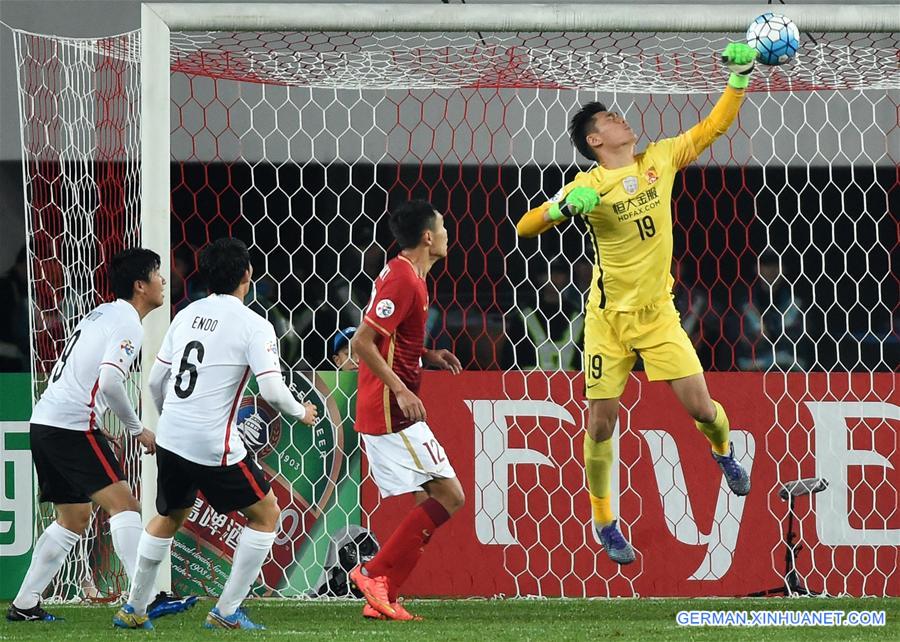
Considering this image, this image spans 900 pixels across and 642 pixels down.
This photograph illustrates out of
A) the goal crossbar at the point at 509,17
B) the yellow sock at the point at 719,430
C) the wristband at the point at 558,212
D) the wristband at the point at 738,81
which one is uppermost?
the goal crossbar at the point at 509,17

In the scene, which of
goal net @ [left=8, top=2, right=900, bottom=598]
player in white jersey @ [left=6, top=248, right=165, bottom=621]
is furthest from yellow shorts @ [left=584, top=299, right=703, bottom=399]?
player in white jersey @ [left=6, top=248, right=165, bottom=621]

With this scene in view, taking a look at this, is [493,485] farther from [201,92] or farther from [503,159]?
[201,92]

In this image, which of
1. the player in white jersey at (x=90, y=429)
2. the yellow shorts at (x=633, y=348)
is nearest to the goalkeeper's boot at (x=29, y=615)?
the player in white jersey at (x=90, y=429)

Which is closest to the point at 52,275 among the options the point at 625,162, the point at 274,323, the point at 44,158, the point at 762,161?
the point at 44,158

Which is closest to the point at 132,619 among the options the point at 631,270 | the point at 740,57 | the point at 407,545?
the point at 407,545

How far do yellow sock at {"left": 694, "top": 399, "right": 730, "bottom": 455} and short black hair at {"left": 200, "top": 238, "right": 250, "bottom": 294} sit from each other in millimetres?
2040

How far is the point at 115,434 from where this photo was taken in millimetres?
7297

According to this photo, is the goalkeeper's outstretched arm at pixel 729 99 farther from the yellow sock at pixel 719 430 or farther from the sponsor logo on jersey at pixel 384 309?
the sponsor logo on jersey at pixel 384 309

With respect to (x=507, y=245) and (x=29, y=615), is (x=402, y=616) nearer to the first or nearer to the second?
(x=29, y=615)

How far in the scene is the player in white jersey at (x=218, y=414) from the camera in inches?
205

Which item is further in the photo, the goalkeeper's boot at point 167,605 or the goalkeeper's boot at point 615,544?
the goalkeeper's boot at point 615,544

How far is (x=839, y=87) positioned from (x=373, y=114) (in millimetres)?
2612

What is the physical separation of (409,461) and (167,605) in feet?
3.97

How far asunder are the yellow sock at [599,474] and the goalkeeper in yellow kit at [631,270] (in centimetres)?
8
